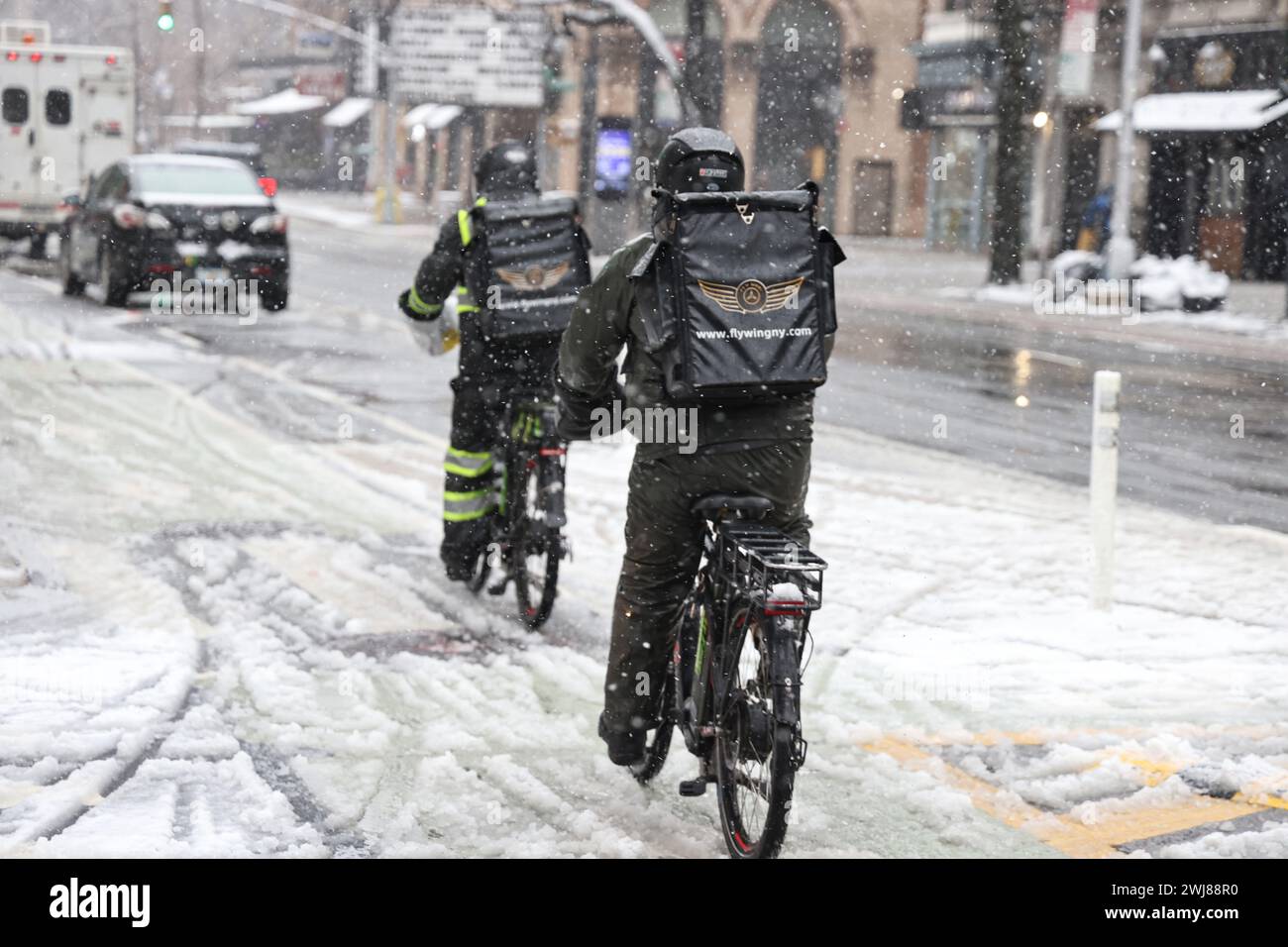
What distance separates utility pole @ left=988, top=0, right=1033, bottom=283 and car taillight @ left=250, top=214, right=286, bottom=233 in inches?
508

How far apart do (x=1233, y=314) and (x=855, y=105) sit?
23.9 meters

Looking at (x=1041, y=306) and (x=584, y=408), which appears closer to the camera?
(x=584, y=408)

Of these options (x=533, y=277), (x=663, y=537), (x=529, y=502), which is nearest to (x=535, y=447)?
(x=529, y=502)

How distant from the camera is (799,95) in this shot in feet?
159

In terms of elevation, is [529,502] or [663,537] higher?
[663,537]

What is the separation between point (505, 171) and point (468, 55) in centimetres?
3987

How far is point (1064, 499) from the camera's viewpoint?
32.5 feet

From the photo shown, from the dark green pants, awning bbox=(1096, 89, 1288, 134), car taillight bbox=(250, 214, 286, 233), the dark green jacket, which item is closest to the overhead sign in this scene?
awning bbox=(1096, 89, 1288, 134)

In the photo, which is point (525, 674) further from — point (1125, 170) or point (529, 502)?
point (1125, 170)

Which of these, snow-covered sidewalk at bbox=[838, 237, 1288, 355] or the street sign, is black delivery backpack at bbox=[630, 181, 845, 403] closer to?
snow-covered sidewalk at bbox=[838, 237, 1288, 355]

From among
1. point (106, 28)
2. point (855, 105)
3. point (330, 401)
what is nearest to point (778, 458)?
point (330, 401)

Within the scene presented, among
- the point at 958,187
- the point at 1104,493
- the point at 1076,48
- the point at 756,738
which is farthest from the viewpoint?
the point at 958,187

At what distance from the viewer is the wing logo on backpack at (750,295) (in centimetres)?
441
